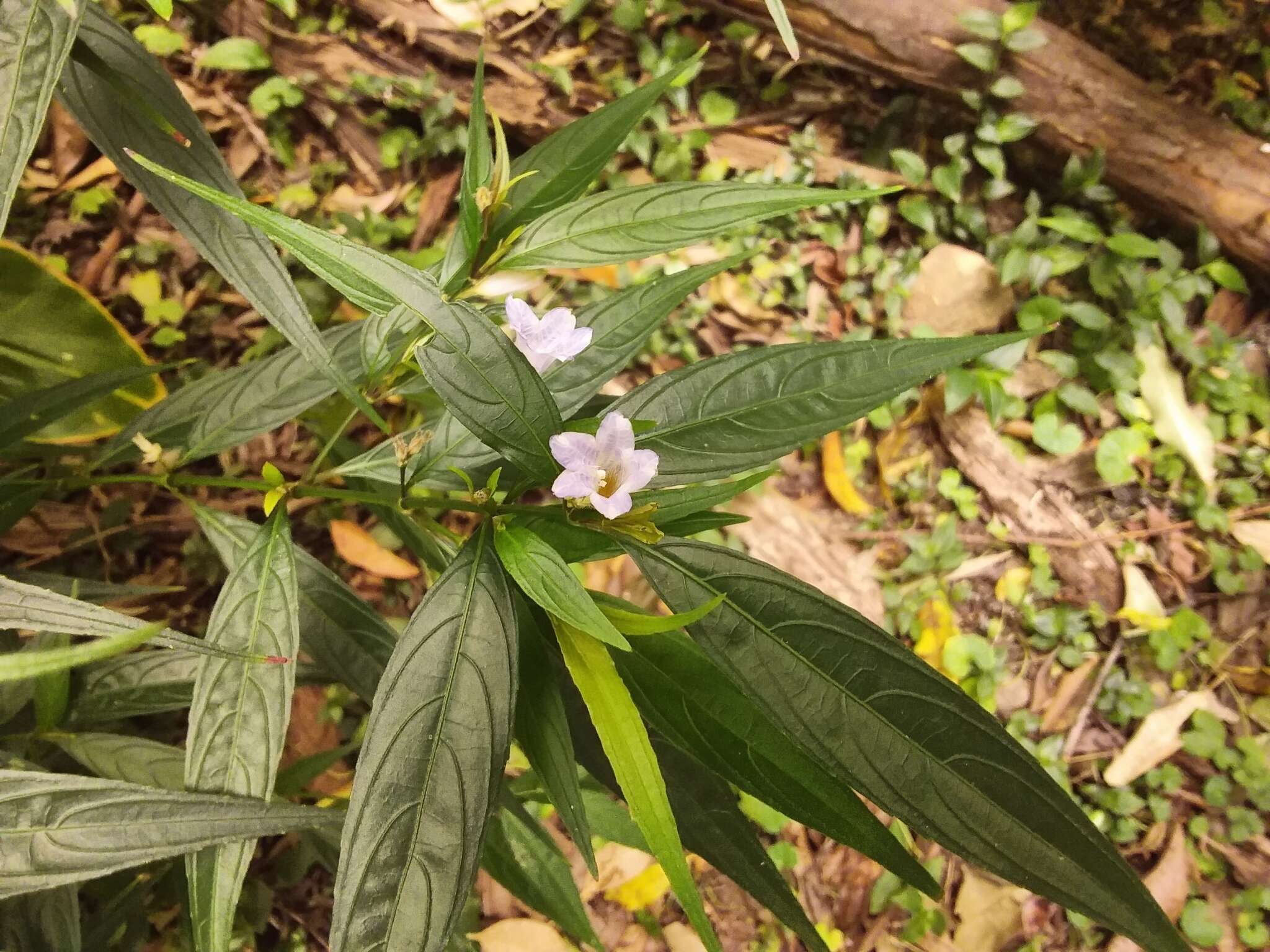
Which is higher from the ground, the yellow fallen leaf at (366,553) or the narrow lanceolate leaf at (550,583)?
the narrow lanceolate leaf at (550,583)

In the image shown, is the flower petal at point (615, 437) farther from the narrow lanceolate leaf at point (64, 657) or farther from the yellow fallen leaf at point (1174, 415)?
the yellow fallen leaf at point (1174, 415)

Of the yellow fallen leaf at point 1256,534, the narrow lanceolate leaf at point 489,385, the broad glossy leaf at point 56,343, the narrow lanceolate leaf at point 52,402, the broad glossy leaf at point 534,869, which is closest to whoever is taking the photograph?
the narrow lanceolate leaf at point 489,385

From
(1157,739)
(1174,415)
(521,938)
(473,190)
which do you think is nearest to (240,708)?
(473,190)

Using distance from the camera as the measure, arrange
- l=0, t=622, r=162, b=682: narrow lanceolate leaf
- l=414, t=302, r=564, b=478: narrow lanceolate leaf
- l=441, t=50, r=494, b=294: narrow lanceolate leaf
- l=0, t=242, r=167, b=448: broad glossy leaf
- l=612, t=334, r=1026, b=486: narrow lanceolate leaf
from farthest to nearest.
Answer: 1. l=0, t=242, r=167, b=448: broad glossy leaf
2. l=441, t=50, r=494, b=294: narrow lanceolate leaf
3. l=612, t=334, r=1026, b=486: narrow lanceolate leaf
4. l=414, t=302, r=564, b=478: narrow lanceolate leaf
5. l=0, t=622, r=162, b=682: narrow lanceolate leaf

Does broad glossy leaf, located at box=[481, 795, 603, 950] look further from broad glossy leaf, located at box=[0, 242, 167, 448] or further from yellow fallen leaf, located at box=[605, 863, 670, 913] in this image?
broad glossy leaf, located at box=[0, 242, 167, 448]

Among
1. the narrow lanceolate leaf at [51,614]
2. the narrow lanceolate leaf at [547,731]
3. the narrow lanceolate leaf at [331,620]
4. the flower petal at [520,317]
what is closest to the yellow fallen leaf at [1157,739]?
the narrow lanceolate leaf at [547,731]

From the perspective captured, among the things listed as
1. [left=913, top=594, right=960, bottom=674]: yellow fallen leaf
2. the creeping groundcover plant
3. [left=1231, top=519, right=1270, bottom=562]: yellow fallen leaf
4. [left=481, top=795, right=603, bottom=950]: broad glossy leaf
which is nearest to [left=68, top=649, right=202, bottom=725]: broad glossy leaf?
the creeping groundcover plant

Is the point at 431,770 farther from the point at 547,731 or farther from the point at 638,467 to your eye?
the point at 638,467

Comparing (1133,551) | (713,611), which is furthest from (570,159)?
(1133,551)
